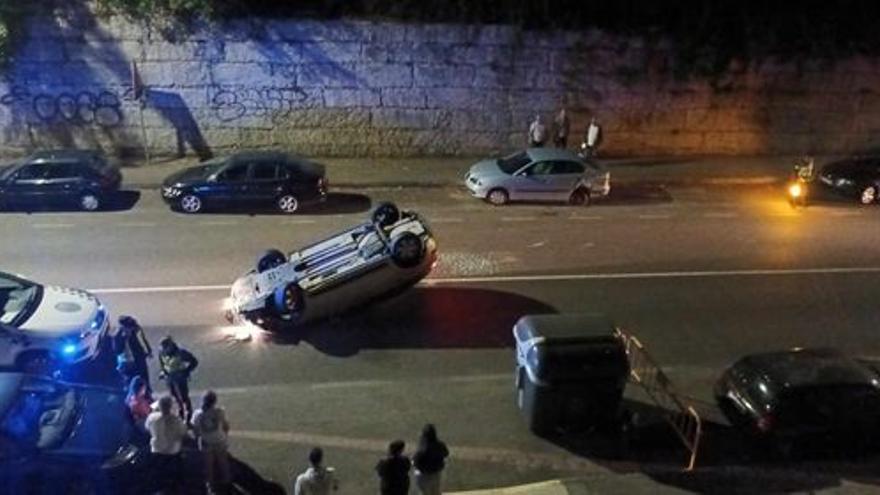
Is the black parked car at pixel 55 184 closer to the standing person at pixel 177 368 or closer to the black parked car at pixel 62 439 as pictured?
the standing person at pixel 177 368

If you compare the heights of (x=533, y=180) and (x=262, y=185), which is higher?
(x=533, y=180)

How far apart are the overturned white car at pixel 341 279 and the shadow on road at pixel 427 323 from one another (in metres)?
0.38

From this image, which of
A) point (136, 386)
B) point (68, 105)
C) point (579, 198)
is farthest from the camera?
point (68, 105)

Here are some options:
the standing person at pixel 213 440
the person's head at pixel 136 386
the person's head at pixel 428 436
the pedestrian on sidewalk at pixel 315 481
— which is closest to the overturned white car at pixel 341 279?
the person's head at pixel 136 386

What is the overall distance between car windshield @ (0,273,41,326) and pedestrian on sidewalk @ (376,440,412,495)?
5.64 m

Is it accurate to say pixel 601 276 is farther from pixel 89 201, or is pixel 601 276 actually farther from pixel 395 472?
pixel 89 201

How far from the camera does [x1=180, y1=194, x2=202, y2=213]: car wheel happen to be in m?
21.0

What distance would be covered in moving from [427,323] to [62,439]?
21.9 ft

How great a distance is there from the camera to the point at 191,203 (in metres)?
21.1

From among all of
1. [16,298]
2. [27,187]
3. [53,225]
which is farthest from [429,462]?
[27,187]

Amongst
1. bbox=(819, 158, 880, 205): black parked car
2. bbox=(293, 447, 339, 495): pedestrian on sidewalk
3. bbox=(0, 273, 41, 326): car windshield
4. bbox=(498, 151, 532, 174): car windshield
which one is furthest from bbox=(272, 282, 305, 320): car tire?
bbox=(819, 158, 880, 205): black parked car

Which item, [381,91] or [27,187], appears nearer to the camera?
[27,187]

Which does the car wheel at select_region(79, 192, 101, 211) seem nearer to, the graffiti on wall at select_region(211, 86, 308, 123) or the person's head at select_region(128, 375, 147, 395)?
the graffiti on wall at select_region(211, 86, 308, 123)

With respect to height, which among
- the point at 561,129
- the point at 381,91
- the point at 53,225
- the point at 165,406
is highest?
the point at 381,91
